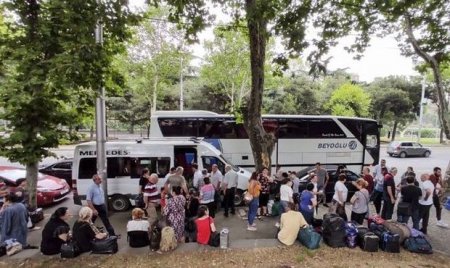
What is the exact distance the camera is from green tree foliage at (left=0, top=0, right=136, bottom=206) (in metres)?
7.94

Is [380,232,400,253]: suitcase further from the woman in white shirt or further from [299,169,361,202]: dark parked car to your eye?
[299,169,361,202]: dark parked car

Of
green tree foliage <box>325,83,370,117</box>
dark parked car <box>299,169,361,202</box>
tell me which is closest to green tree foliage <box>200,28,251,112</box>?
green tree foliage <box>325,83,370,117</box>

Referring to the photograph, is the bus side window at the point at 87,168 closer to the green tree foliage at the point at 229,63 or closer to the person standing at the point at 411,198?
the person standing at the point at 411,198

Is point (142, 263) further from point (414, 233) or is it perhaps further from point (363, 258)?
point (414, 233)

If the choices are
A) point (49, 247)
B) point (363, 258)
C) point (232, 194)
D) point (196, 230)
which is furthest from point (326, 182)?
point (49, 247)

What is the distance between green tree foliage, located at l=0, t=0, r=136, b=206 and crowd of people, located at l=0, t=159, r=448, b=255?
1669 mm

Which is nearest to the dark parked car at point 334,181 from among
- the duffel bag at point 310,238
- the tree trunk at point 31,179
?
the duffel bag at point 310,238

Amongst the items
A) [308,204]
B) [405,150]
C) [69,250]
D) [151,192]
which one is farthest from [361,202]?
[405,150]

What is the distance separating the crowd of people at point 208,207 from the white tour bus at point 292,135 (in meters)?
4.96

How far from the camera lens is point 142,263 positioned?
6.71 metres

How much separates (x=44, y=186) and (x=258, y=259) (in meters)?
8.74

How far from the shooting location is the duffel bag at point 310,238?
7418mm

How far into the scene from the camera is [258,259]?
23.0ft

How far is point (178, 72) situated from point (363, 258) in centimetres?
2550
